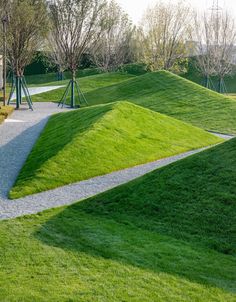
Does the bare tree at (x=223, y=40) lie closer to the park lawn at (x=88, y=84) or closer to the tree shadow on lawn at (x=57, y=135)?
the park lawn at (x=88, y=84)

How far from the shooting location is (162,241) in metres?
7.38

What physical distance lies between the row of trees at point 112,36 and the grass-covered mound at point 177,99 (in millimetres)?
3702

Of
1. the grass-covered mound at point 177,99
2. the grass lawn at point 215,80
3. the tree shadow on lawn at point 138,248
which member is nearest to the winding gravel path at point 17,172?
the tree shadow on lawn at point 138,248

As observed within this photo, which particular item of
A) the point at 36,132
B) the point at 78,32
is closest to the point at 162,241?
the point at 36,132

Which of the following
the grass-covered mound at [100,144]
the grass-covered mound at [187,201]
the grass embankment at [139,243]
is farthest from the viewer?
the grass-covered mound at [100,144]

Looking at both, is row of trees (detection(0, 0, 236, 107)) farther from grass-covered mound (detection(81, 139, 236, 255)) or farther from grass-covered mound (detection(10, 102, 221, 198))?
grass-covered mound (detection(81, 139, 236, 255))

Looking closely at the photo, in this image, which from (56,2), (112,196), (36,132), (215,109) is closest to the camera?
(112,196)

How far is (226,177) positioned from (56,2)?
76.5ft

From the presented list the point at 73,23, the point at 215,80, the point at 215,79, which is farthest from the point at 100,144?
the point at 215,79

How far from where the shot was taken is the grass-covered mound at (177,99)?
2338 centimetres

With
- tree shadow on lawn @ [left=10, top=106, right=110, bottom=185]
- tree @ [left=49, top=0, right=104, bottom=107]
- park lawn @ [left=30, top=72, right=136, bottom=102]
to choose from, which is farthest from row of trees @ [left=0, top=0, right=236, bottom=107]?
tree shadow on lawn @ [left=10, top=106, right=110, bottom=185]

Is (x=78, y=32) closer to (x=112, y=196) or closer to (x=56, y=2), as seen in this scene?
(x=56, y=2)

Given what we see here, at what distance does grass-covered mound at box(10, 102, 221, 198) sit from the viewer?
38.1 feet

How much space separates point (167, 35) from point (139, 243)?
38.6 metres
